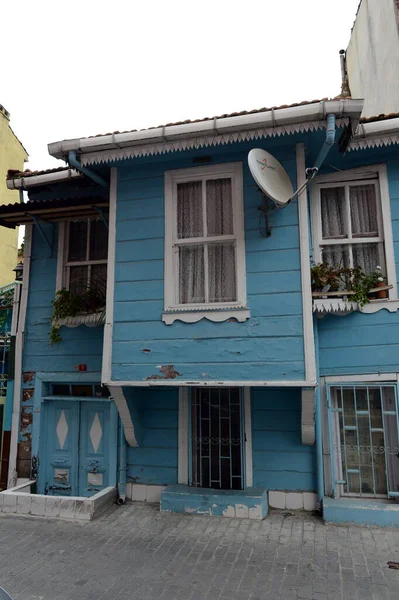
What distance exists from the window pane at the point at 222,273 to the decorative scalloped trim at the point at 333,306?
1.09 m

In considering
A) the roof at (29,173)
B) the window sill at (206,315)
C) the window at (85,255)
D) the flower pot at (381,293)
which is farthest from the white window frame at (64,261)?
the flower pot at (381,293)

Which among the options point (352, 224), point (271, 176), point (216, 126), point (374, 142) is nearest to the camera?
point (271, 176)

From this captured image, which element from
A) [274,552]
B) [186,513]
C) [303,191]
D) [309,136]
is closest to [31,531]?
[186,513]

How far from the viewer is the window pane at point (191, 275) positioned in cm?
554

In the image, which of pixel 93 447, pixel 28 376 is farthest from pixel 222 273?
pixel 28 376

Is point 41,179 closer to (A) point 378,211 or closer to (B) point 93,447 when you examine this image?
(B) point 93,447

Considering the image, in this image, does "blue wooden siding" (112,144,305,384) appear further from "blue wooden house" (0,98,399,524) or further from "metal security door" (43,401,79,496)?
"metal security door" (43,401,79,496)

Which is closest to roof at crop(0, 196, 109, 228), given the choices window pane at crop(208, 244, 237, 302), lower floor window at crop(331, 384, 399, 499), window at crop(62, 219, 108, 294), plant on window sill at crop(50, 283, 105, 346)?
window at crop(62, 219, 108, 294)

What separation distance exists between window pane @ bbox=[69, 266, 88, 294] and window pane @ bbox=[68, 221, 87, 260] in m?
0.21

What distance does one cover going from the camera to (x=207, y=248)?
18.4ft

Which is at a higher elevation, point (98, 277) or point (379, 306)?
point (98, 277)

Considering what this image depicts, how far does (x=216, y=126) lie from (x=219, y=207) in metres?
1.01

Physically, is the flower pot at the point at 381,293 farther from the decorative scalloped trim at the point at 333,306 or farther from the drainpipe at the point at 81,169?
the drainpipe at the point at 81,169

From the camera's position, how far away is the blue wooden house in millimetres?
5164
